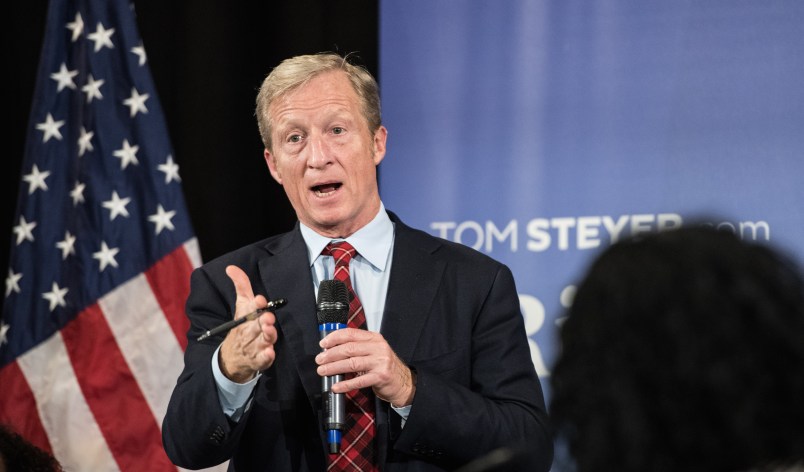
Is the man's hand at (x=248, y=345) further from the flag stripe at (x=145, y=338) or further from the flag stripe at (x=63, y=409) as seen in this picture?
the flag stripe at (x=63, y=409)

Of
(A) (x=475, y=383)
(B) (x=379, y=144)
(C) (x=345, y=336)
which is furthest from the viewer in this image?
(B) (x=379, y=144)

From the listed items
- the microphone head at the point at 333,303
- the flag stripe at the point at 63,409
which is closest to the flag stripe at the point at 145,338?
the flag stripe at the point at 63,409

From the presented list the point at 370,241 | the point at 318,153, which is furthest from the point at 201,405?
the point at 318,153

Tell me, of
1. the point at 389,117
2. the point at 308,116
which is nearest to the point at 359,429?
the point at 308,116

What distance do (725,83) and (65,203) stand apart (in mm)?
2472

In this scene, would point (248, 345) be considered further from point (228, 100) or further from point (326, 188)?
point (228, 100)

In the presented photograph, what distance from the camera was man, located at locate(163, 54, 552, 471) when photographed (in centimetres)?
230

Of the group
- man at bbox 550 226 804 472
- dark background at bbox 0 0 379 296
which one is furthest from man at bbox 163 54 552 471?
dark background at bbox 0 0 379 296

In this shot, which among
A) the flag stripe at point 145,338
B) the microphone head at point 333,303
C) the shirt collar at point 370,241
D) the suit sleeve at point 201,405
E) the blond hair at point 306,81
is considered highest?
the blond hair at point 306,81

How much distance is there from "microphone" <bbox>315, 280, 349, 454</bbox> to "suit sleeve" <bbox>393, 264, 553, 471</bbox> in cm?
18

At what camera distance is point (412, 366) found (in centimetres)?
238

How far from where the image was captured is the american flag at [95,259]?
394 cm

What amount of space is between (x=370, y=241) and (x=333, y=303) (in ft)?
1.39

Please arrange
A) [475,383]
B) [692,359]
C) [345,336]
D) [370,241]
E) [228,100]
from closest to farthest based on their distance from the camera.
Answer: [692,359], [345,336], [475,383], [370,241], [228,100]
